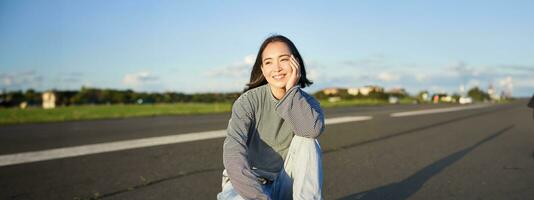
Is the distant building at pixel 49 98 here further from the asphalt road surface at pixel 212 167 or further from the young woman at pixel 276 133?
the young woman at pixel 276 133

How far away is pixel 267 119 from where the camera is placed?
9.27 ft

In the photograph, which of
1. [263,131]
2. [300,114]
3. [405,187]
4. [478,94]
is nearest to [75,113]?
[405,187]

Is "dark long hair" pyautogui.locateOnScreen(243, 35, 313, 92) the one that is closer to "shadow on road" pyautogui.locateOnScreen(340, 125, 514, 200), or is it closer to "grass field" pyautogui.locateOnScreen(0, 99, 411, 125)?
"shadow on road" pyautogui.locateOnScreen(340, 125, 514, 200)

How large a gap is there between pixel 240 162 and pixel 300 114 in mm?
468

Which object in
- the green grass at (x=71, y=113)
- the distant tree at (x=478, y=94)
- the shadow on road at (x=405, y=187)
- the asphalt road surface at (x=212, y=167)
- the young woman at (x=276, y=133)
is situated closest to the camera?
the young woman at (x=276, y=133)

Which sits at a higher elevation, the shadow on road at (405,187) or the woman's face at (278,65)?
the woman's face at (278,65)

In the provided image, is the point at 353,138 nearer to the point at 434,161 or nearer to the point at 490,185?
the point at 434,161

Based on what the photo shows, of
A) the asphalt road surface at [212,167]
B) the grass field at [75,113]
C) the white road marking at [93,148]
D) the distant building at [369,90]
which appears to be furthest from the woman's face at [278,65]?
the distant building at [369,90]

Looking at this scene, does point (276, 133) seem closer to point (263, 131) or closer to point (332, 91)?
point (263, 131)

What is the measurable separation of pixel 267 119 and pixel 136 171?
319cm

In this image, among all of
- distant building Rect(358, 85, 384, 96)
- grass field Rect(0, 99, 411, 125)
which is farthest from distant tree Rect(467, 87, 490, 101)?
grass field Rect(0, 99, 411, 125)

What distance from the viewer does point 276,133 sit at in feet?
9.36

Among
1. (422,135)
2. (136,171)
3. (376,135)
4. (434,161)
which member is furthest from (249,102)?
(422,135)

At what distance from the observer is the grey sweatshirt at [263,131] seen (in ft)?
8.14
